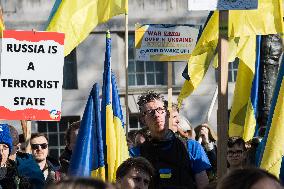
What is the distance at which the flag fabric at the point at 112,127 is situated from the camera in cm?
795

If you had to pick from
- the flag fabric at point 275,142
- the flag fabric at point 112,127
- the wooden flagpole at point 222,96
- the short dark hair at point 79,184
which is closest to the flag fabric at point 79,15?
the flag fabric at point 112,127

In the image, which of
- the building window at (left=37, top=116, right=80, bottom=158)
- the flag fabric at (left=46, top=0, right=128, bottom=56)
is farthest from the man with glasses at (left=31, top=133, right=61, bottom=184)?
the building window at (left=37, top=116, right=80, bottom=158)

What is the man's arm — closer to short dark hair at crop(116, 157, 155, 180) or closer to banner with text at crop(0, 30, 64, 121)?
short dark hair at crop(116, 157, 155, 180)

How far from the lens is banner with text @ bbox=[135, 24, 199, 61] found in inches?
472

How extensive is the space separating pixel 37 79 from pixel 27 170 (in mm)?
1940

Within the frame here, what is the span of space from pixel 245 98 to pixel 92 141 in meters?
4.09

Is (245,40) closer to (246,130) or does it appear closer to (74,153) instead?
(246,130)

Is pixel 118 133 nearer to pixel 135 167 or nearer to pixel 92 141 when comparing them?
pixel 92 141

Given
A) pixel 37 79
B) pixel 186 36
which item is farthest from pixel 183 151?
pixel 186 36

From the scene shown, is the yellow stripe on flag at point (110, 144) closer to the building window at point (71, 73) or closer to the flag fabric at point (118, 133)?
the flag fabric at point (118, 133)

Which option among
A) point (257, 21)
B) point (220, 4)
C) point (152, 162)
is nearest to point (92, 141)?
point (152, 162)

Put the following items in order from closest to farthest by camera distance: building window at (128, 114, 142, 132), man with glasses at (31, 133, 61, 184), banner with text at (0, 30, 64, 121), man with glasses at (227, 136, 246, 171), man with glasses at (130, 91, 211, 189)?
man with glasses at (130, 91, 211, 189) < man with glasses at (227, 136, 246, 171) < banner with text at (0, 30, 64, 121) < man with glasses at (31, 133, 61, 184) < building window at (128, 114, 142, 132)

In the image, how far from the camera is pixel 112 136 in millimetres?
8102

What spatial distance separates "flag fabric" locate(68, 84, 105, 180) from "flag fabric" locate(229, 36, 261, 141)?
10.7ft
